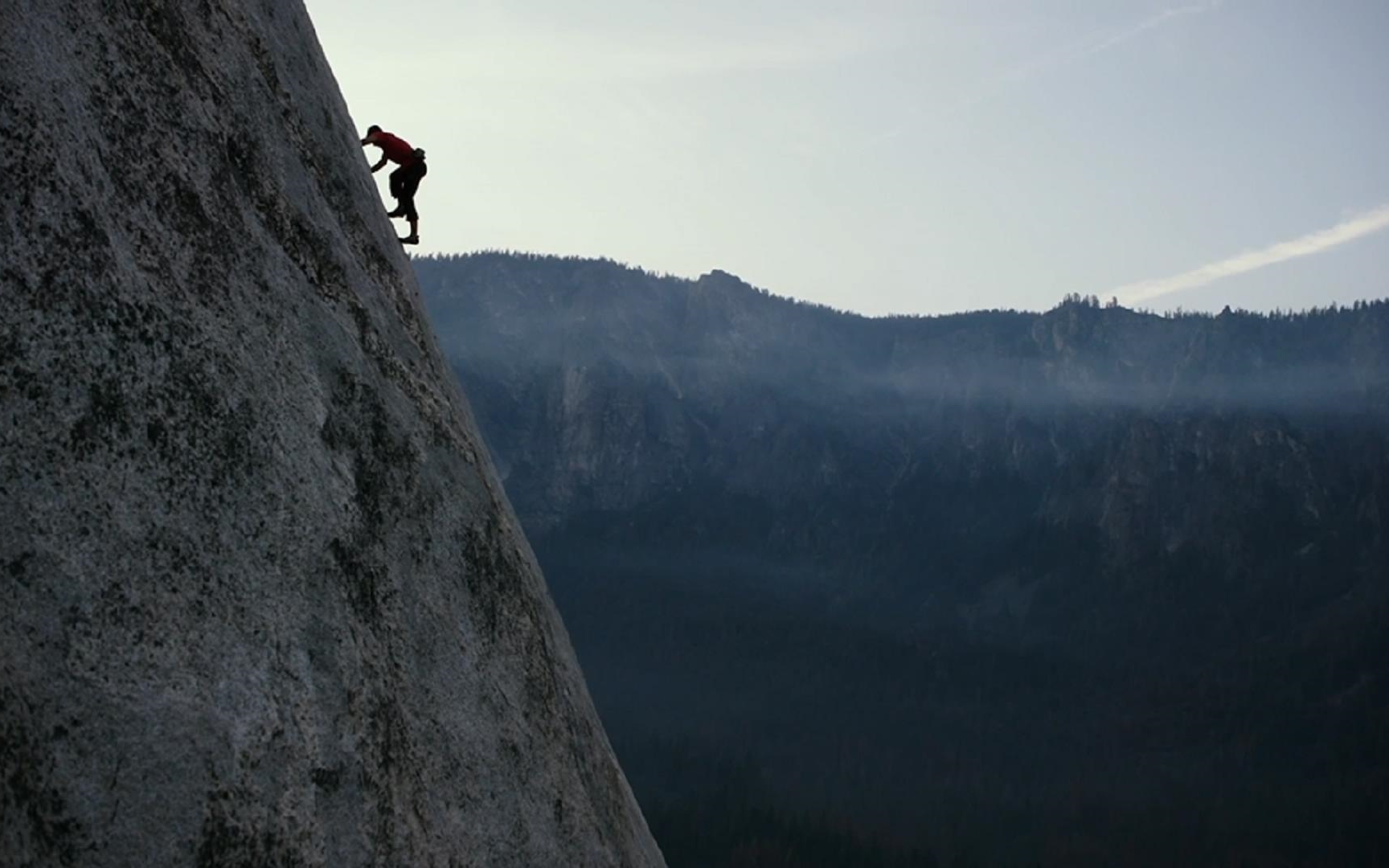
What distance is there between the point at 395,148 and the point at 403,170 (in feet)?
1.19

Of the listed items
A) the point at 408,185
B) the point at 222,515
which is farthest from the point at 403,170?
the point at 222,515

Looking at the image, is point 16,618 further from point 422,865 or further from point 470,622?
point 470,622

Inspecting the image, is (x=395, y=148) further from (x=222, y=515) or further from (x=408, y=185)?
(x=222, y=515)

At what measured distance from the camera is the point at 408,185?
15453mm

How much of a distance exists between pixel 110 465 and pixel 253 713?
5.77 ft

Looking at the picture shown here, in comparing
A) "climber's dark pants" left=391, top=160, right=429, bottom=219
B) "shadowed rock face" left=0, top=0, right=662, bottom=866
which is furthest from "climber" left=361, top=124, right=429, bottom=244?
"shadowed rock face" left=0, top=0, right=662, bottom=866

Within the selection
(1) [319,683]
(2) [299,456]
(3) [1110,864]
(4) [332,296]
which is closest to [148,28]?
(4) [332,296]

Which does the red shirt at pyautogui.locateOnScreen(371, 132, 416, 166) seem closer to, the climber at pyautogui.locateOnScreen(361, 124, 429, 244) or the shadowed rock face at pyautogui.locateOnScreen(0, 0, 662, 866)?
the climber at pyautogui.locateOnScreen(361, 124, 429, 244)

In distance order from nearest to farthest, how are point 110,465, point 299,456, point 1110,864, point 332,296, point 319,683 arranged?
point 110,465 < point 319,683 < point 299,456 < point 332,296 < point 1110,864

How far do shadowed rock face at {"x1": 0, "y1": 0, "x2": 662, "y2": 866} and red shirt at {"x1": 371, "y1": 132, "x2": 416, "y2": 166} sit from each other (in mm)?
3236

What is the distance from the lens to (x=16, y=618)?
6875 mm

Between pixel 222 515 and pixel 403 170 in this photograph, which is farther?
pixel 403 170

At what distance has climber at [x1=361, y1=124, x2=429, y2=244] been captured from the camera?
48.9 feet

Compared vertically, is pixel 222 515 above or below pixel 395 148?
below
